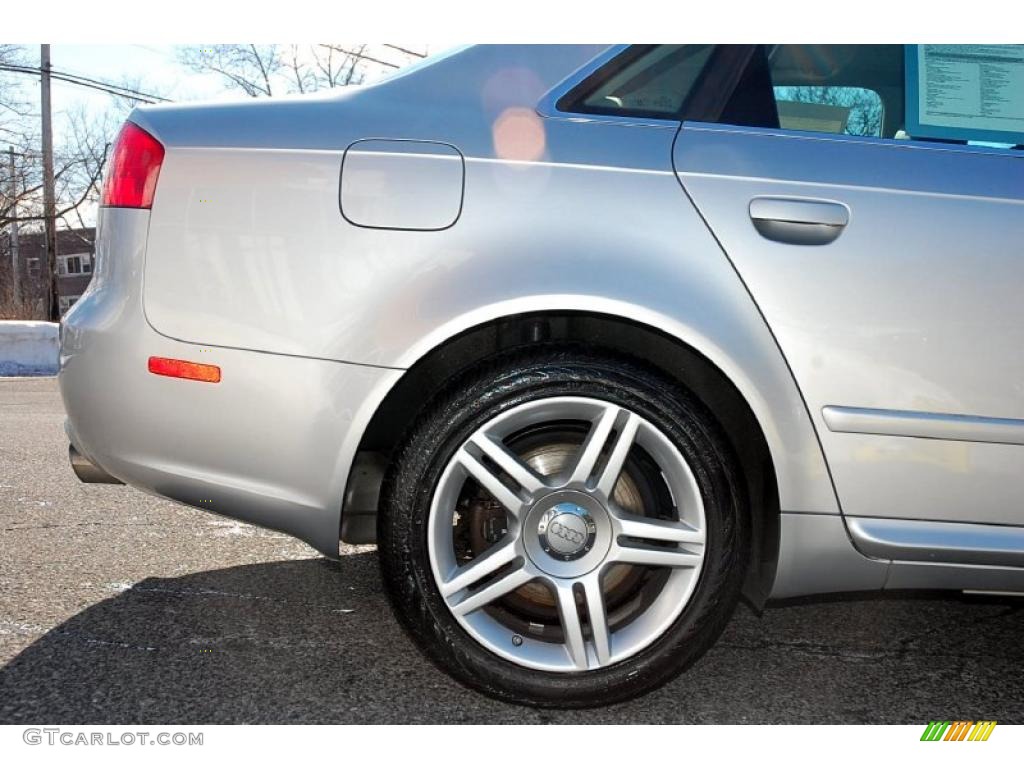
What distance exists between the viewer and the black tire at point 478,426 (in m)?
1.92

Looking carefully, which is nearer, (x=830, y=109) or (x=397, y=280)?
(x=397, y=280)

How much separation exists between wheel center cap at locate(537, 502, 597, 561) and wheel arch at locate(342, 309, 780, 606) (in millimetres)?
356

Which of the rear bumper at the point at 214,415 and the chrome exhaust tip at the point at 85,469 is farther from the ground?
the rear bumper at the point at 214,415

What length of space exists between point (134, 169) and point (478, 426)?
3.18 feet

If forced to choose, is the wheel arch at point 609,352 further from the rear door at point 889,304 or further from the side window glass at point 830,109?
the side window glass at point 830,109

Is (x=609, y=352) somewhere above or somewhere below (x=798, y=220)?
below

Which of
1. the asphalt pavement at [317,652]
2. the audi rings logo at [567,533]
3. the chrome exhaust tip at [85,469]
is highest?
the audi rings logo at [567,533]

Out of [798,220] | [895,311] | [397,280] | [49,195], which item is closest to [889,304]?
[895,311]

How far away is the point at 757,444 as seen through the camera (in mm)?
2027

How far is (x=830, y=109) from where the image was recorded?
2178 mm

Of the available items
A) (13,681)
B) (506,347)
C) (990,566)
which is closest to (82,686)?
(13,681)

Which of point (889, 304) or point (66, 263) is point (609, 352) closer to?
point (889, 304)

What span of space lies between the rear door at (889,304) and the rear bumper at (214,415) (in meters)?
0.86
